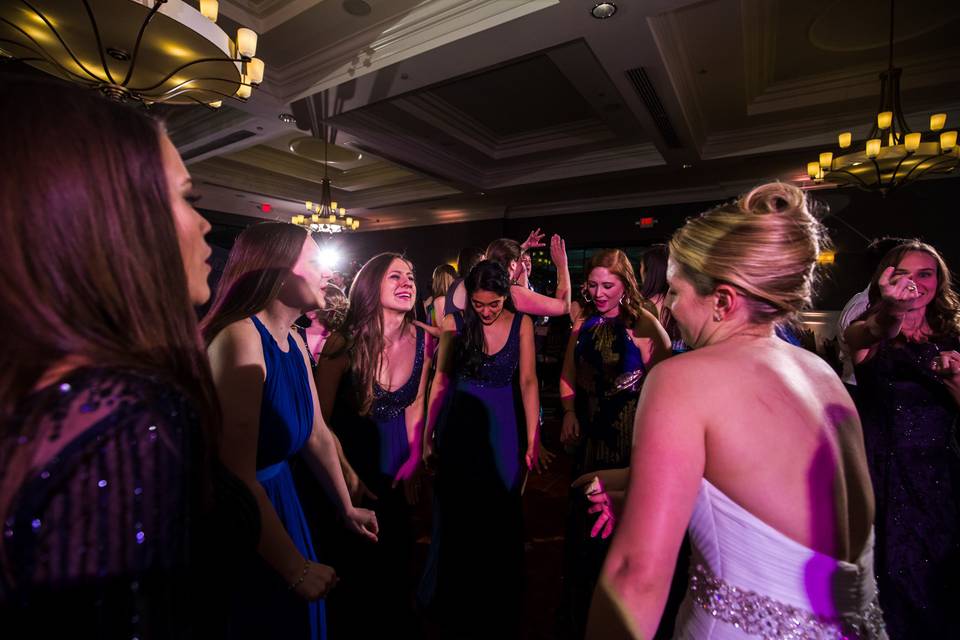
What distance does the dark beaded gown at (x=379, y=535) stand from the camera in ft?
6.57

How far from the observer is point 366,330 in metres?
2.18

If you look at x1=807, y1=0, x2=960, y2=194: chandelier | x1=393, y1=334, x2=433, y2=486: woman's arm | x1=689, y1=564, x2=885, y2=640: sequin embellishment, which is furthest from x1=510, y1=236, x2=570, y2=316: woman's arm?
x1=807, y1=0, x2=960, y2=194: chandelier

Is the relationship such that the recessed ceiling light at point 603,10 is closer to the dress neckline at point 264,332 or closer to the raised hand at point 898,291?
the raised hand at point 898,291

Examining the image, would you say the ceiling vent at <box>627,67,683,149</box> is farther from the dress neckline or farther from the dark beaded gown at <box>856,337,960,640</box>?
the dress neckline

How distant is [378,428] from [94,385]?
171cm

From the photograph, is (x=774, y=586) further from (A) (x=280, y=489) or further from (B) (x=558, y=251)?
(B) (x=558, y=251)

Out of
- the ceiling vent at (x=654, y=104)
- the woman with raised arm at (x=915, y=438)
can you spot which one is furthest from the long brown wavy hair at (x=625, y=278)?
the ceiling vent at (x=654, y=104)

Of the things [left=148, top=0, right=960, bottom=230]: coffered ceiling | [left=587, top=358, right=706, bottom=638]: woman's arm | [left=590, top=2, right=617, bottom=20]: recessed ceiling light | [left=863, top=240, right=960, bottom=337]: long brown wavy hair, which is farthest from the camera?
[left=148, top=0, right=960, bottom=230]: coffered ceiling

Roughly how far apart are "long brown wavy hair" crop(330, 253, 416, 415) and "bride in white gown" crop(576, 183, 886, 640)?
4.82 ft

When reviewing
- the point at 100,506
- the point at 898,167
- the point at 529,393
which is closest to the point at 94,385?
the point at 100,506

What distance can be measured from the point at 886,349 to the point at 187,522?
268cm

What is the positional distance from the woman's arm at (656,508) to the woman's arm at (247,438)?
0.80m

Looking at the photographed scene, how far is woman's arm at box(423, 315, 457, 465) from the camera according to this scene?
2.51m

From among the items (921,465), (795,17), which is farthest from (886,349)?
(795,17)
